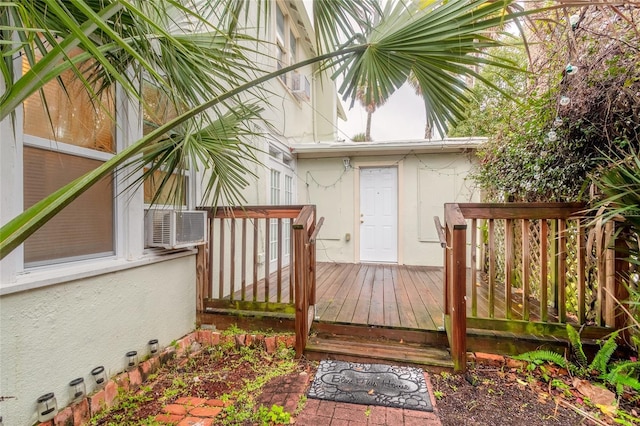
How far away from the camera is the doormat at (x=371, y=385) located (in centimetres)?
193

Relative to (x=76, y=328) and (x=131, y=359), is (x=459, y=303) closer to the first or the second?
(x=131, y=359)

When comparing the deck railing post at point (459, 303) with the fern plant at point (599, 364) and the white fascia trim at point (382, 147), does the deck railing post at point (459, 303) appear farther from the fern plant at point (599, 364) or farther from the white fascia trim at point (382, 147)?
the white fascia trim at point (382, 147)

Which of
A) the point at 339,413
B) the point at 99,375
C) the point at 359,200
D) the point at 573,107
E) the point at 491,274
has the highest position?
the point at 573,107

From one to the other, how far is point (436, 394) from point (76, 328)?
2.42m

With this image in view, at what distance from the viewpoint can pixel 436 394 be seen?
2004 mm

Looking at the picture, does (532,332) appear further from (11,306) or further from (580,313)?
(11,306)

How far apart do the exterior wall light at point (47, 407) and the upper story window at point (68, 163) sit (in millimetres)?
741

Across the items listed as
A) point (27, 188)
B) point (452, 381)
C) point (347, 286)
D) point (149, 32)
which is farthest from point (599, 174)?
point (27, 188)

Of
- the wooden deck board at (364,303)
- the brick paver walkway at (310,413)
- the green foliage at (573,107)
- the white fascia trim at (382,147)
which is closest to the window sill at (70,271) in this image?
the brick paver walkway at (310,413)

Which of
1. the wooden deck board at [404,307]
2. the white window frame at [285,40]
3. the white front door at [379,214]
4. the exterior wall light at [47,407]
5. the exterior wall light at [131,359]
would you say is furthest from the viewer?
the white front door at [379,214]

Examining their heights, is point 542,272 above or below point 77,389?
above

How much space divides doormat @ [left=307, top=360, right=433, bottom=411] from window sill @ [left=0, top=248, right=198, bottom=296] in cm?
164

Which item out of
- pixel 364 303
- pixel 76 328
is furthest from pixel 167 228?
pixel 364 303

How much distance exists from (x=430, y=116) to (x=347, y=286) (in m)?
2.56
